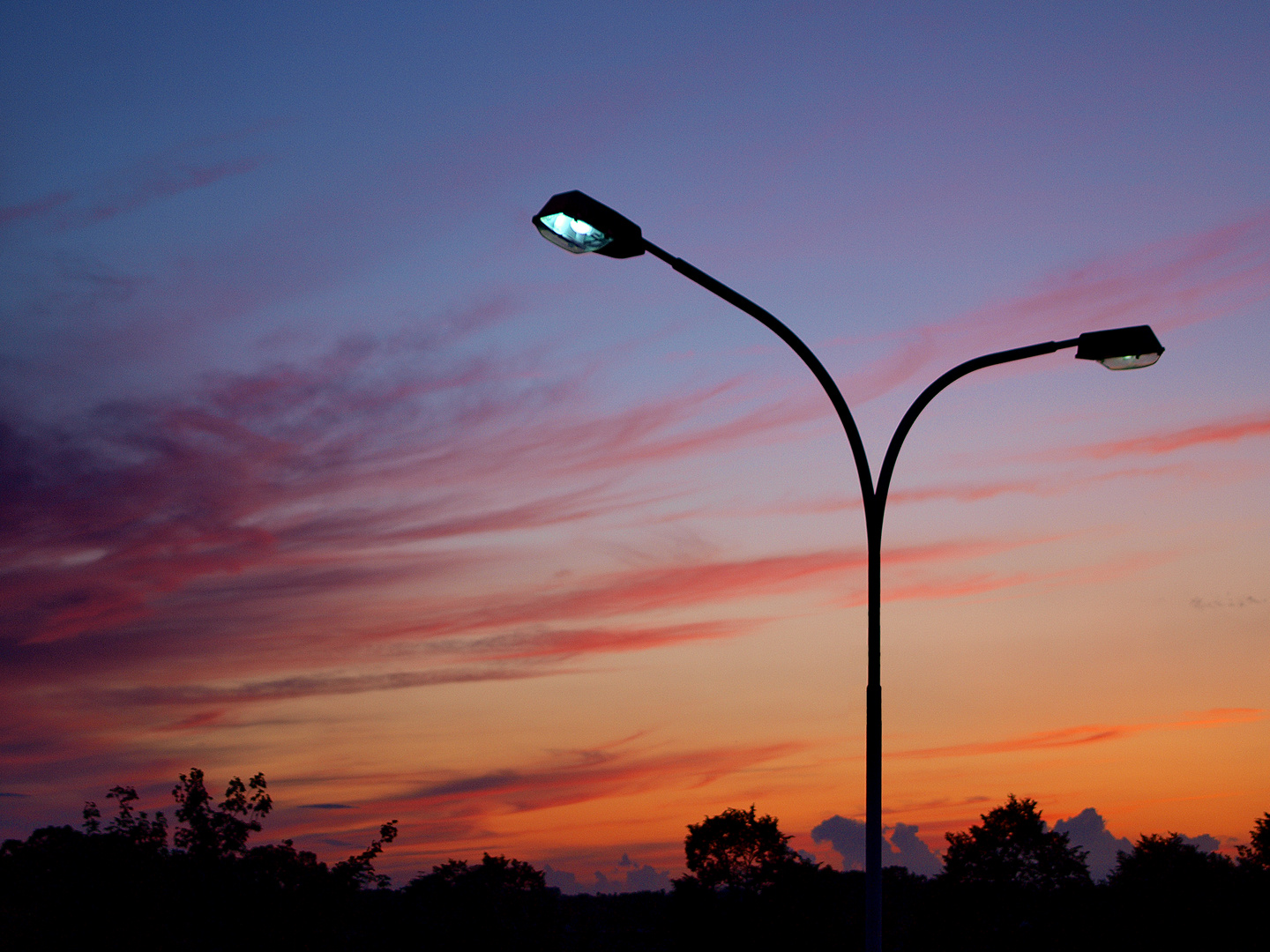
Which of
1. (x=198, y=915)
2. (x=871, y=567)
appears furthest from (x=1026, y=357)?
(x=198, y=915)

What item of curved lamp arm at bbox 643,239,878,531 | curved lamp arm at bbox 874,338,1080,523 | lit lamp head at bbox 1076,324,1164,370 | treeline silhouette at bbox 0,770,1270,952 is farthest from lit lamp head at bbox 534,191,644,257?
treeline silhouette at bbox 0,770,1270,952

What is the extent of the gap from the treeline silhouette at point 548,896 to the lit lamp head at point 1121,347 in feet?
140

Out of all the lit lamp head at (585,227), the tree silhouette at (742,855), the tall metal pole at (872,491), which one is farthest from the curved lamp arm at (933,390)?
the tree silhouette at (742,855)

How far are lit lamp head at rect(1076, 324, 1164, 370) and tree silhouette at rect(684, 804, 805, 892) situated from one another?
199 feet

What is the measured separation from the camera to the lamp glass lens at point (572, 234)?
30.7 feet

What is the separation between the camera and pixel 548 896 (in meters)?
80.2

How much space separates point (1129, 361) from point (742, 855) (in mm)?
61670

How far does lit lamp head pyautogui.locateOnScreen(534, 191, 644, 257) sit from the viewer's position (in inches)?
366

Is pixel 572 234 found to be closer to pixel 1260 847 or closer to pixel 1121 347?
pixel 1121 347

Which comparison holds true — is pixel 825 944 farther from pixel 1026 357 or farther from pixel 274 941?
pixel 1026 357

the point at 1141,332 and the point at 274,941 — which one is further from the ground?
the point at 1141,332

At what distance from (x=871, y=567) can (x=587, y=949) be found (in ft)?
308

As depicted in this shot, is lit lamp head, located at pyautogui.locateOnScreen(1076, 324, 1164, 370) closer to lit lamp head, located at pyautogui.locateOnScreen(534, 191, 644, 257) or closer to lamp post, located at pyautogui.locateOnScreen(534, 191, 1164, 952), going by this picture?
lamp post, located at pyautogui.locateOnScreen(534, 191, 1164, 952)

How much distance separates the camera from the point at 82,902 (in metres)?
47.6
